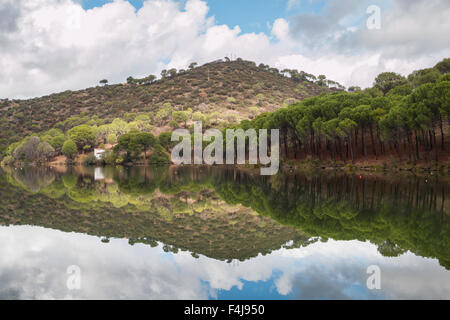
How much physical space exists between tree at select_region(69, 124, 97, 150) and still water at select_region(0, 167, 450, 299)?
3429 inches

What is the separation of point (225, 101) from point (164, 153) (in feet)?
147

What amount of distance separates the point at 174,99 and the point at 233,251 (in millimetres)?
126032

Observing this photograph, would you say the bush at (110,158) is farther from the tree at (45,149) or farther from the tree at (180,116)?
the tree at (180,116)

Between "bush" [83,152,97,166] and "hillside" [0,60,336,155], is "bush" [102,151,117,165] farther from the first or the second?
"hillside" [0,60,336,155]

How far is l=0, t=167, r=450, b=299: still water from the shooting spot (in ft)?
21.6

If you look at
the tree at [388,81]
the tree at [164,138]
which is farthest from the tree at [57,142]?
the tree at [388,81]

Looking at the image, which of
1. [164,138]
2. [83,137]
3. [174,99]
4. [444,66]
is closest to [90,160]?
[83,137]

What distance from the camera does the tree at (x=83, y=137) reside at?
97875 mm

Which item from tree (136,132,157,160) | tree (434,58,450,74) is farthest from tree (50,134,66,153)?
tree (434,58,450,74)

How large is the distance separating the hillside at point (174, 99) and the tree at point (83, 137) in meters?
17.3

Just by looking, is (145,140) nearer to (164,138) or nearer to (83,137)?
(164,138)

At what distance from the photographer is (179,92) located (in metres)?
138
